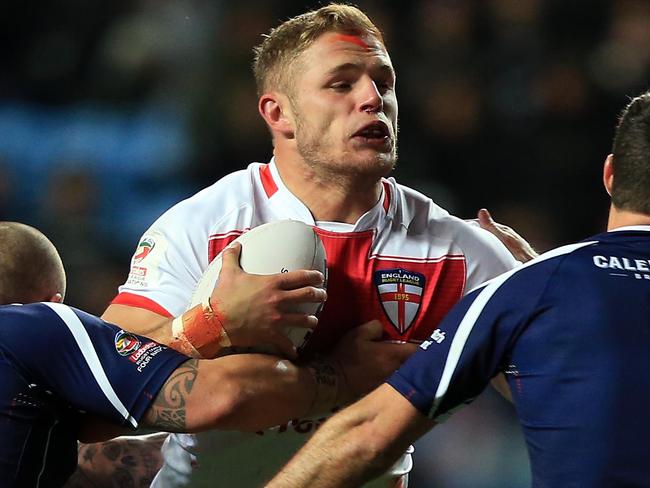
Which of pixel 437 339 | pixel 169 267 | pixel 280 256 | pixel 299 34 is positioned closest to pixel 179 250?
pixel 169 267

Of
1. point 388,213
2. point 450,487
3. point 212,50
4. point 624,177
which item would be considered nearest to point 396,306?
point 388,213

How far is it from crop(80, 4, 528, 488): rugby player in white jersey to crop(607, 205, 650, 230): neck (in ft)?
2.72

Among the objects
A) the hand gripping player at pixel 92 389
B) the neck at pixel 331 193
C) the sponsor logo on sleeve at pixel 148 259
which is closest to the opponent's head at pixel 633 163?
the neck at pixel 331 193

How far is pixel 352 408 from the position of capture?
9.23 feet

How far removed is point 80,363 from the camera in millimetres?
2977

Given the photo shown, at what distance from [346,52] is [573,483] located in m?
1.63

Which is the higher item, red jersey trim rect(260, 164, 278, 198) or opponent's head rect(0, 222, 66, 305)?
red jersey trim rect(260, 164, 278, 198)

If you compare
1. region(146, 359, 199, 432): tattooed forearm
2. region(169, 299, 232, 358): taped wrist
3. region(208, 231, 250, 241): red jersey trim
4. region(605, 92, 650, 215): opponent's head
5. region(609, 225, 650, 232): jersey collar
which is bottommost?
region(146, 359, 199, 432): tattooed forearm

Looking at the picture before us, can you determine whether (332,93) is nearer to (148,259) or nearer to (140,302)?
(148,259)

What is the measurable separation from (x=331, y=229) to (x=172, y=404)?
897 millimetres

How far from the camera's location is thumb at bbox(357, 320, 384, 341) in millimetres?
3457

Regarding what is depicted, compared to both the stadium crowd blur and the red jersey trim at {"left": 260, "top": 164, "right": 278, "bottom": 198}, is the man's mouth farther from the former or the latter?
the stadium crowd blur

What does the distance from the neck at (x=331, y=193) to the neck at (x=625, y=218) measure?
0.95 m

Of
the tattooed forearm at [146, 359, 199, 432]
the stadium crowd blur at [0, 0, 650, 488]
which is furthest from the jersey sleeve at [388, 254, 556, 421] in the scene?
the stadium crowd blur at [0, 0, 650, 488]
